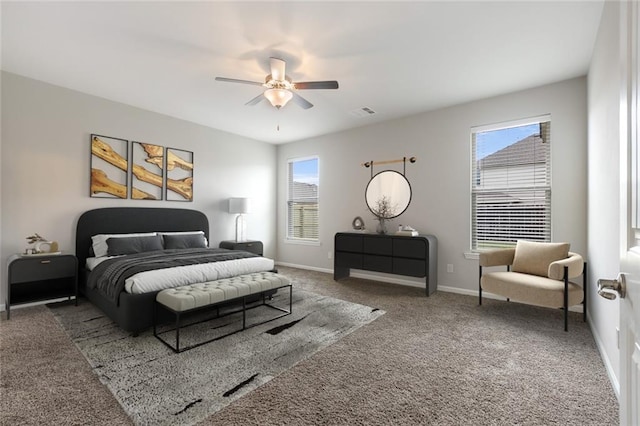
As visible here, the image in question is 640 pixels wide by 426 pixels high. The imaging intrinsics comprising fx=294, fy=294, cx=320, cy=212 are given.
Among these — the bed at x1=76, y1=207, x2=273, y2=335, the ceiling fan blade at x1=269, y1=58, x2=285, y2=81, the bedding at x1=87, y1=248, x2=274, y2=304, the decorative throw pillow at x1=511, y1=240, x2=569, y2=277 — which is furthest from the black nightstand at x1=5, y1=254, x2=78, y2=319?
the decorative throw pillow at x1=511, y1=240, x2=569, y2=277

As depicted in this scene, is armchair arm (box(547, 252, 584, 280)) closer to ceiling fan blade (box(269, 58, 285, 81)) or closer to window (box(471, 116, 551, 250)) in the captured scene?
window (box(471, 116, 551, 250))

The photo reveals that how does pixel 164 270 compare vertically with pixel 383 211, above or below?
below

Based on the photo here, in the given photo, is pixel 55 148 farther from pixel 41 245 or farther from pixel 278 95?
pixel 278 95

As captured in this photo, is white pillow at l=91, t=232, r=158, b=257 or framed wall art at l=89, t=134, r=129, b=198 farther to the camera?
framed wall art at l=89, t=134, r=129, b=198

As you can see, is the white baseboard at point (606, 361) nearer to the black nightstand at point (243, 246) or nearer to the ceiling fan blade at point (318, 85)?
the ceiling fan blade at point (318, 85)

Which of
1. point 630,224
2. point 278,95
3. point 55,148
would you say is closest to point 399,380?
point 630,224

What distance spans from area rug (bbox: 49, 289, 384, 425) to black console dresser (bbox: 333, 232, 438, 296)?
107 centimetres

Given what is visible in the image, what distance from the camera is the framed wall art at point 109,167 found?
4074 millimetres

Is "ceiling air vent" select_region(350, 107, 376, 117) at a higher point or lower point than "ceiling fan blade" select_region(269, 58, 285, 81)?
higher

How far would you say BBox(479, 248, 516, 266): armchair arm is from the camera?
355 cm

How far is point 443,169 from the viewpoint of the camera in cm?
439

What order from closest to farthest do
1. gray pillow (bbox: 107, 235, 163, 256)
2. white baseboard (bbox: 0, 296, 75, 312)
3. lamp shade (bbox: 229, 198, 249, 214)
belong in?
white baseboard (bbox: 0, 296, 75, 312) < gray pillow (bbox: 107, 235, 163, 256) < lamp shade (bbox: 229, 198, 249, 214)

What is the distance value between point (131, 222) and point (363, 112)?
3860 millimetres

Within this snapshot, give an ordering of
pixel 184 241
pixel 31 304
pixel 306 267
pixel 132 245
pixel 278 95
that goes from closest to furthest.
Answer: pixel 278 95
pixel 31 304
pixel 132 245
pixel 184 241
pixel 306 267
